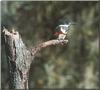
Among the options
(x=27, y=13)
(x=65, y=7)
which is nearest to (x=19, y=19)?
(x=27, y=13)

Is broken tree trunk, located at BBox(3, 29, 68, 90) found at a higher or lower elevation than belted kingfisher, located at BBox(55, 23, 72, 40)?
lower

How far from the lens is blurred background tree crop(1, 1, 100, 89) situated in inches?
185

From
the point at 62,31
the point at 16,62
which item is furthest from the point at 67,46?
the point at 16,62

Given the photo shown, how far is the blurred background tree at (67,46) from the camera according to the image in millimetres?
4695

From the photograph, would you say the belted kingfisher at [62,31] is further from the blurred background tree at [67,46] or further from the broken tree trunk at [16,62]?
the blurred background tree at [67,46]

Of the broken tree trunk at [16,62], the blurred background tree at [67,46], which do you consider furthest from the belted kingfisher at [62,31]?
the blurred background tree at [67,46]

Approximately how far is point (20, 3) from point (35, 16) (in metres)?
0.49

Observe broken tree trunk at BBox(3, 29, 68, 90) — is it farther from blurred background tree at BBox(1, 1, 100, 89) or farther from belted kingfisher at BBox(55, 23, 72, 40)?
blurred background tree at BBox(1, 1, 100, 89)

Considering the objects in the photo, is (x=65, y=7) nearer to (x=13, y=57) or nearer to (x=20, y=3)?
(x=20, y=3)

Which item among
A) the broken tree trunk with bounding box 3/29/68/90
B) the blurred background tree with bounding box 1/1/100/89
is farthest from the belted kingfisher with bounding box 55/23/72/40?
the blurred background tree with bounding box 1/1/100/89

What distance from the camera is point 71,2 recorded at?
16.0 feet

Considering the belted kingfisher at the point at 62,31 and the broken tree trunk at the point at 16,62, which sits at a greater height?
the belted kingfisher at the point at 62,31

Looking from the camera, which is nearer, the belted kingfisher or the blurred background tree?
the belted kingfisher

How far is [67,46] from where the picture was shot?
196 inches
